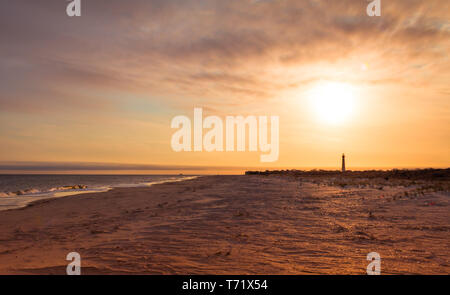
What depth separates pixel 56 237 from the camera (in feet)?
26.5

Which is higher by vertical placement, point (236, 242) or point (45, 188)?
point (236, 242)

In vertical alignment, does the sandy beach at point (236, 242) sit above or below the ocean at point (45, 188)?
above

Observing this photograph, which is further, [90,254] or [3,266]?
[90,254]

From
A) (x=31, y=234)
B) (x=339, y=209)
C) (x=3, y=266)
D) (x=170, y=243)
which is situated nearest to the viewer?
(x=3, y=266)

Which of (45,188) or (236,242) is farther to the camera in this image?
(45,188)

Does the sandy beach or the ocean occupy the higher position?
the sandy beach

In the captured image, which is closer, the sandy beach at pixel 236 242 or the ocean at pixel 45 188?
the sandy beach at pixel 236 242

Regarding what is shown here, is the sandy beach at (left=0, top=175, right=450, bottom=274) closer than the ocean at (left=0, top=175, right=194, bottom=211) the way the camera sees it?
Yes
